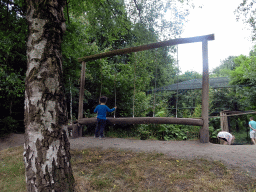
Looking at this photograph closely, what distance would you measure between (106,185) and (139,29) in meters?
3.95

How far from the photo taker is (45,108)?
212cm

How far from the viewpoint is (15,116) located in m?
8.10

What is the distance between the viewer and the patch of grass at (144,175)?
99.0 inches

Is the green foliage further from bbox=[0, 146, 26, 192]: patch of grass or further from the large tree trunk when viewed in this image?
the large tree trunk

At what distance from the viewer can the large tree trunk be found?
208 centimetres

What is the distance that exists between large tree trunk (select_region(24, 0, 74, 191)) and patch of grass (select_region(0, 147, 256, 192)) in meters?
0.72

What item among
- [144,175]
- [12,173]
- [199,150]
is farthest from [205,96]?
[12,173]

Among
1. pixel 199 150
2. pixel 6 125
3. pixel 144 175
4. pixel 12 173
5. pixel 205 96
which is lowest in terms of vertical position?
pixel 12 173

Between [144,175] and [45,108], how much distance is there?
1.80 m

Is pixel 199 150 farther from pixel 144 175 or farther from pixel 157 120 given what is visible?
pixel 144 175

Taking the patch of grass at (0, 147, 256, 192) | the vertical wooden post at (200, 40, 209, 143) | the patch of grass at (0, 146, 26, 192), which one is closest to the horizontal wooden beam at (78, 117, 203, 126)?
the vertical wooden post at (200, 40, 209, 143)

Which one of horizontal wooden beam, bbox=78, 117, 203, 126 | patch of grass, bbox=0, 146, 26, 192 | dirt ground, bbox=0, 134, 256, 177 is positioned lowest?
patch of grass, bbox=0, 146, 26, 192

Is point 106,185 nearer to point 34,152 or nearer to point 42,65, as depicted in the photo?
point 34,152

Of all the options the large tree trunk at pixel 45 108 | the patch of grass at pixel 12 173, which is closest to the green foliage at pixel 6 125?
the patch of grass at pixel 12 173
